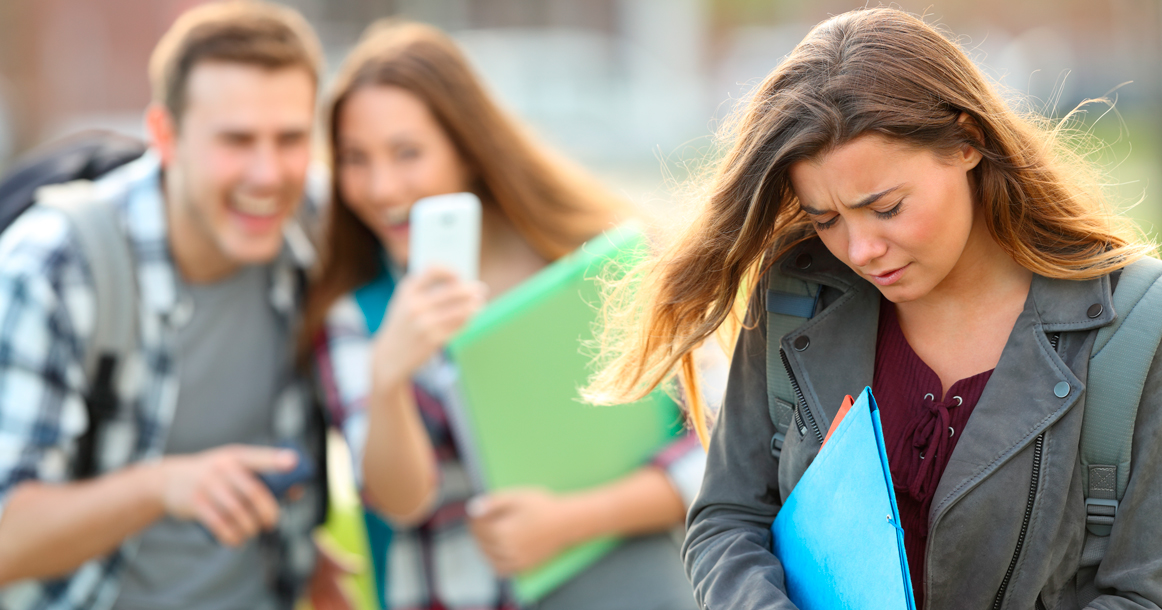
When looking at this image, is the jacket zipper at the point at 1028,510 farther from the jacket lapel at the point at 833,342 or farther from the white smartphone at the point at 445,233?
the white smartphone at the point at 445,233

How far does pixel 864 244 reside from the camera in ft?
3.97

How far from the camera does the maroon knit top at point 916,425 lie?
1.25m

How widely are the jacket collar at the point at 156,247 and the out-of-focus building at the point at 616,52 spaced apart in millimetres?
10998

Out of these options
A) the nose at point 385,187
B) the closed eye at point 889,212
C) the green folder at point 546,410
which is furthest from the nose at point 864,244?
the nose at point 385,187

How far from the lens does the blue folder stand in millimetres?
1052

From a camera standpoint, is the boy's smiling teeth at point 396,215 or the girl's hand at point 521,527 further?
the boy's smiling teeth at point 396,215

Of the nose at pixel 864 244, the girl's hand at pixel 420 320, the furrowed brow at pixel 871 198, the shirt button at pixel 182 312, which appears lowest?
the shirt button at pixel 182 312

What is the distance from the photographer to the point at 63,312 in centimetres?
231

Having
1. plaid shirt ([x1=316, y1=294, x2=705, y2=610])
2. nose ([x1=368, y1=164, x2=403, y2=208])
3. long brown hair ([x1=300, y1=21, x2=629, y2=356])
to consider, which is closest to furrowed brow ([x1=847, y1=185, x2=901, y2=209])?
plaid shirt ([x1=316, y1=294, x2=705, y2=610])

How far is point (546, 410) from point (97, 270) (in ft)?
3.72

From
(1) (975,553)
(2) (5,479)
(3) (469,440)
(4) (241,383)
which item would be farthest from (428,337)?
(1) (975,553)

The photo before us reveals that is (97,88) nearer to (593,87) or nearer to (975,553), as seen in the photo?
(593,87)

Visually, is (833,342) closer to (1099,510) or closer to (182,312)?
(1099,510)

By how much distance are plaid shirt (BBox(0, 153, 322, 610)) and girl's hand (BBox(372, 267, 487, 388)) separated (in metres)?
0.50
